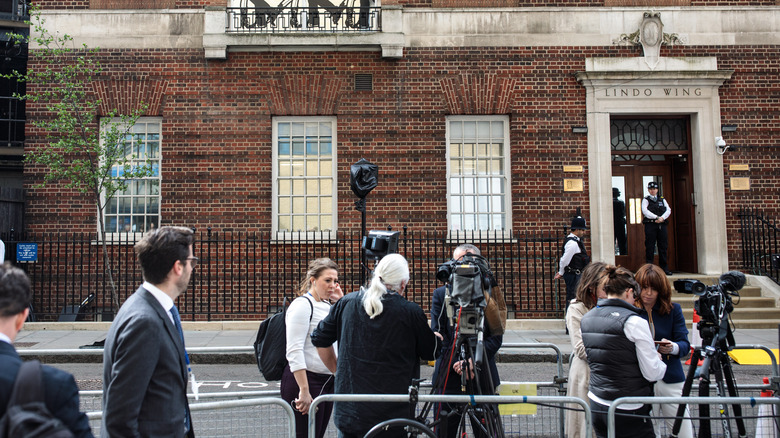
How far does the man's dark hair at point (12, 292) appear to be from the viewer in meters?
2.29

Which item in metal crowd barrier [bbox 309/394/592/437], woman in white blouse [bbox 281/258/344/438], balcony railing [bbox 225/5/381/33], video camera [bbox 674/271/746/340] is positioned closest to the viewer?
metal crowd barrier [bbox 309/394/592/437]

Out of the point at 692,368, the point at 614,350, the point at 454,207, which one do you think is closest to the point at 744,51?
the point at 454,207

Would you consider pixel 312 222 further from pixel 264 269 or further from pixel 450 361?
pixel 450 361

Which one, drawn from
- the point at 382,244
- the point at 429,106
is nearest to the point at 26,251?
the point at 429,106

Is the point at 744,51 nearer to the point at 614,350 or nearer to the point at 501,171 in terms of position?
the point at 501,171

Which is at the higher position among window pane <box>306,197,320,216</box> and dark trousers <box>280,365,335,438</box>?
window pane <box>306,197,320,216</box>

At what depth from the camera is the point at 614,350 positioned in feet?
14.0

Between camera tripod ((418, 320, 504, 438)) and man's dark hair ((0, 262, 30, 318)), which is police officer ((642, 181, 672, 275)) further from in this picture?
man's dark hair ((0, 262, 30, 318))

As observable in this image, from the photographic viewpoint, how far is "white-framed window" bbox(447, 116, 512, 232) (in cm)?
1344

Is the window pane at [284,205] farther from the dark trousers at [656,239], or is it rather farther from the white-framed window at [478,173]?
the dark trousers at [656,239]

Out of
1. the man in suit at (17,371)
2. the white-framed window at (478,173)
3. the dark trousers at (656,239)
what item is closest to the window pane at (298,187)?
the white-framed window at (478,173)

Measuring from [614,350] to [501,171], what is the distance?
9.57m

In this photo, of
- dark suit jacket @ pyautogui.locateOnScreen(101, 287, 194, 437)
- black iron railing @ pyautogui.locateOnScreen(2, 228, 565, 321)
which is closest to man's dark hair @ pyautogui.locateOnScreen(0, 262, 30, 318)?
dark suit jacket @ pyautogui.locateOnScreen(101, 287, 194, 437)

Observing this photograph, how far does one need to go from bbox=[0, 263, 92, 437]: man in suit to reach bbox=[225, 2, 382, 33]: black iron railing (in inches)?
463
